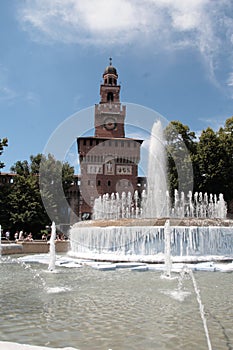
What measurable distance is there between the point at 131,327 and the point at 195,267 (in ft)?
23.4

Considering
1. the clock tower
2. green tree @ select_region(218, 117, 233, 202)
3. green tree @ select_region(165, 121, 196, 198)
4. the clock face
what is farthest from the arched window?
green tree @ select_region(218, 117, 233, 202)

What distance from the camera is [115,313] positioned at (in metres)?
5.45

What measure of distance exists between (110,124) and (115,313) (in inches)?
1760

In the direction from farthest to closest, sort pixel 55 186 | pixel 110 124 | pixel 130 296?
pixel 110 124 < pixel 55 186 < pixel 130 296

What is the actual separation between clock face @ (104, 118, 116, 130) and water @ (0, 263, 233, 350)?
A: 4106cm

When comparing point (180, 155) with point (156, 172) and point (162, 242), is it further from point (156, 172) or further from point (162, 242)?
point (162, 242)

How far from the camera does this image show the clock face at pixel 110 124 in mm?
49000

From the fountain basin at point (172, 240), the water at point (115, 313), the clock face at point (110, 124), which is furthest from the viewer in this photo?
the clock face at point (110, 124)

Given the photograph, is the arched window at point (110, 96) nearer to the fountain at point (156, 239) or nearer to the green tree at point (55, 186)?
the green tree at point (55, 186)

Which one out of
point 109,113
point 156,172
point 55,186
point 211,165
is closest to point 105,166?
point 55,186

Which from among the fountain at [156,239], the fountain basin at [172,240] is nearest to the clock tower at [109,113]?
the fountain at [156,239]

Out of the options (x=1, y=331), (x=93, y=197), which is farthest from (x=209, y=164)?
(x=1, y=331)

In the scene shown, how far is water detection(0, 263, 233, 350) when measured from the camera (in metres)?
4.11

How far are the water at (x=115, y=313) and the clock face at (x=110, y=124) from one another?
135 ft
